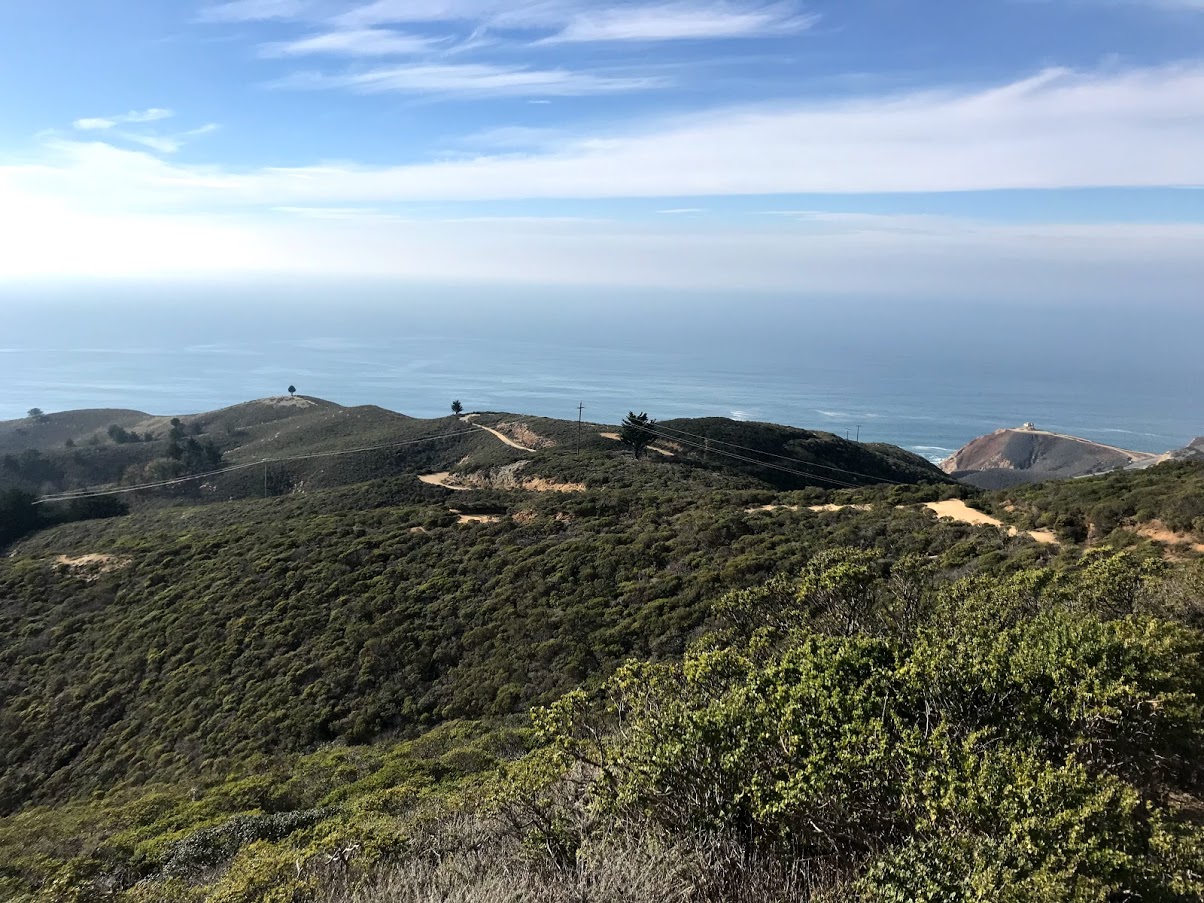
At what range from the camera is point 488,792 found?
876 cm

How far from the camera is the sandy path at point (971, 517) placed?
17359mm

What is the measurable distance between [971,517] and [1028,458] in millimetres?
100352

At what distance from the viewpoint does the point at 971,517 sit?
20.6 metres

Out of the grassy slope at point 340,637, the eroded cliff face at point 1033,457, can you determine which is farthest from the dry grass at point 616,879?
the eroded cliff face at point 1033,457

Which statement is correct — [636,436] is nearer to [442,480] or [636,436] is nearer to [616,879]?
[442,480]

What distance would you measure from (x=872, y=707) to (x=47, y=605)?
29954 mm

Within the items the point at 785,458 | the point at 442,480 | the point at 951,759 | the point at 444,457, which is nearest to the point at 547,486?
the point at 442,480

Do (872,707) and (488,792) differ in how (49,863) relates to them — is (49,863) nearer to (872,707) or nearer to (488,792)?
(488,792)

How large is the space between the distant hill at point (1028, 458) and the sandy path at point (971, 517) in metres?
76.8

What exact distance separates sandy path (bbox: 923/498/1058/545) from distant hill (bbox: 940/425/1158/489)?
252 feet

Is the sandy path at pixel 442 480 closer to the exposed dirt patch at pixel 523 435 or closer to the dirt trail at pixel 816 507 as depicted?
the exposed dirt patch at pixel 523 435

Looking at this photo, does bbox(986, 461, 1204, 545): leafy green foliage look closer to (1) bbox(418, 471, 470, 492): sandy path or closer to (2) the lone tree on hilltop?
(2) the lone tree on hilltop

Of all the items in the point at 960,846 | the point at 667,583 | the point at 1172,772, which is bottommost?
the point at 667,583

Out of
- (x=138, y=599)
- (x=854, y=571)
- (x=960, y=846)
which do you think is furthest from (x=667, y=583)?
(x=138, y=599)
